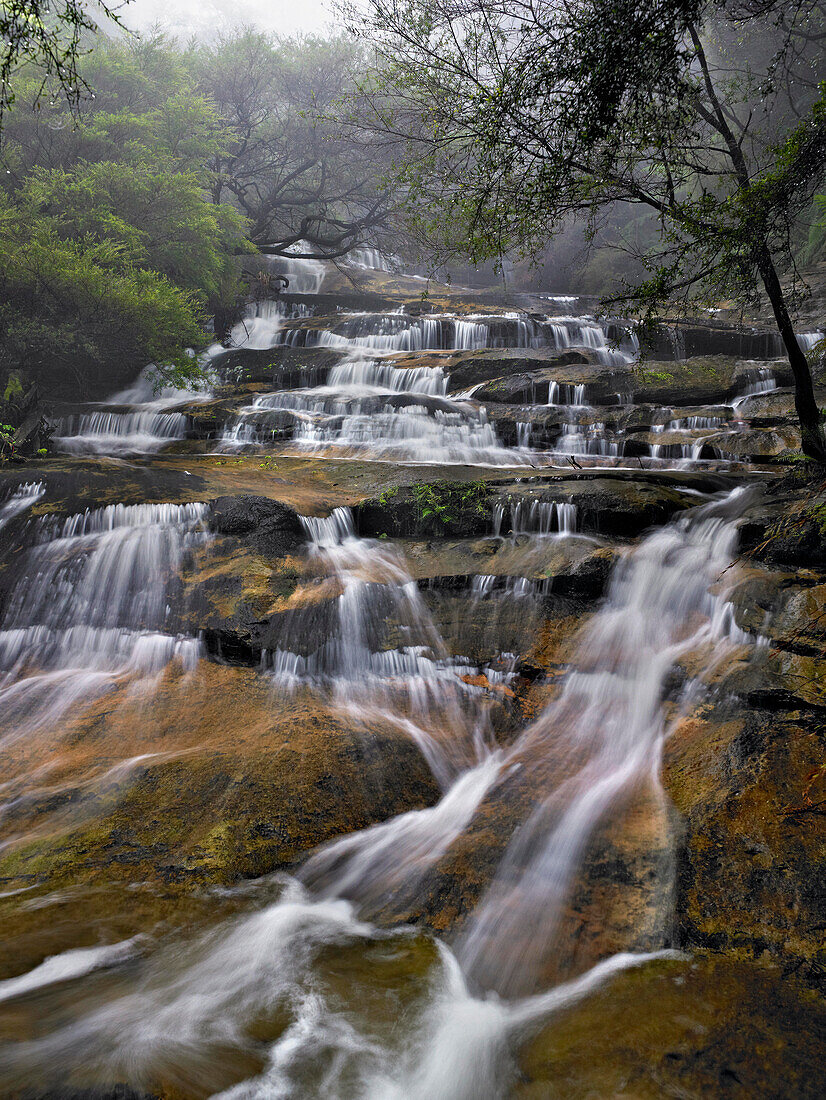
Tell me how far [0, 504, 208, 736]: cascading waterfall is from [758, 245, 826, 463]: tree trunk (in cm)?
675

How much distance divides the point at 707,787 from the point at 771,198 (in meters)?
4.92

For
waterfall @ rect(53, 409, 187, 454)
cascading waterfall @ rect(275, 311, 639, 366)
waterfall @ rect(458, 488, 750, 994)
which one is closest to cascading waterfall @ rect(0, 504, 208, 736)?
waterfall @ rect(458, 488, 750, 994)

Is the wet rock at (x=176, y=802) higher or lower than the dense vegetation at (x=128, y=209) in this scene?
lower

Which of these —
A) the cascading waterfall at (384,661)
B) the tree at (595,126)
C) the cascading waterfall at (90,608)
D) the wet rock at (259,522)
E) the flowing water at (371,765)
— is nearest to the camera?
the flowing water at (371,765)

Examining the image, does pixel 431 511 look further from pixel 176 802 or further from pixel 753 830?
pixel 753 830

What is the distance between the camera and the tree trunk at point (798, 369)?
18.2 ft

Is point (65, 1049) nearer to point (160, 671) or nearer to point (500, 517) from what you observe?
point (160, 671)

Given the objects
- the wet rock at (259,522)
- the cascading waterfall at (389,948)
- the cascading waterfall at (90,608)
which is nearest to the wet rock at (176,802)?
the cascading waterfall at (389,948)

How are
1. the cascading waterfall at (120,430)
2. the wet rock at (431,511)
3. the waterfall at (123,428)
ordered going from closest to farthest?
the wet rock at (431,511), the cascading waterfall at (120,430), the waterfall at (123,428)

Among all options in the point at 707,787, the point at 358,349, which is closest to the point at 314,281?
the point at 358,349

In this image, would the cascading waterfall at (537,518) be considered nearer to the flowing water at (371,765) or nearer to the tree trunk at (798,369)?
the flowing water at (371,765)

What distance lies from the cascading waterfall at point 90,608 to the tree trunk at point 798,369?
675 centimetres

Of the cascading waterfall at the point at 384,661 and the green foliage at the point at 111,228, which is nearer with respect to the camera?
the cascading waterfall at the point at 384,661

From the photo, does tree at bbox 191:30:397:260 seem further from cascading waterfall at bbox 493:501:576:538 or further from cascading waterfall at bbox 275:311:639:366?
cascading waterfall at bbox 493:501:576:538
